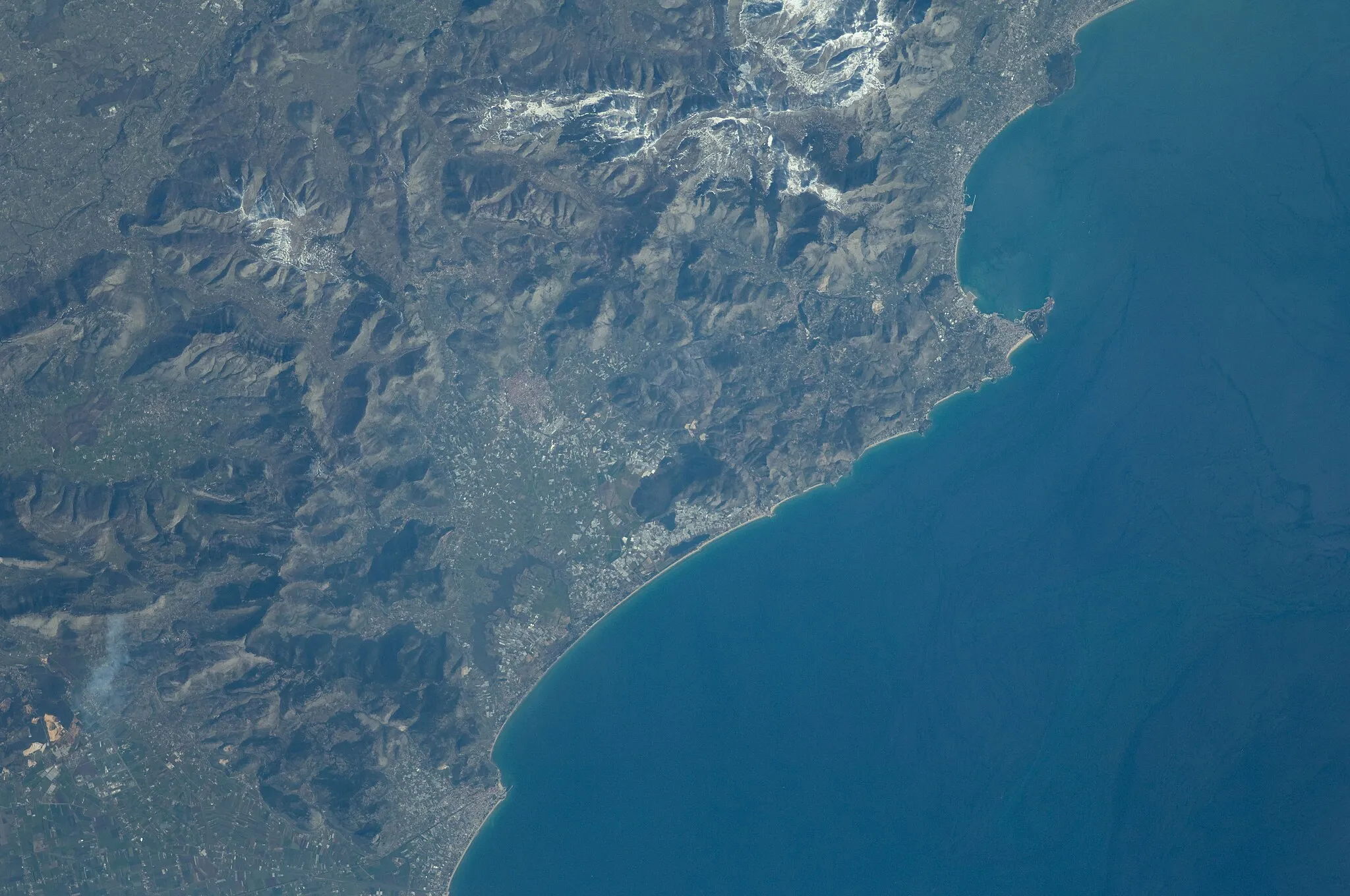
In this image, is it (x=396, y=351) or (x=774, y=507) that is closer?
(x=396, y=351)

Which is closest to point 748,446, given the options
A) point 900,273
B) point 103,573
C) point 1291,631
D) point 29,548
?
point 900,273

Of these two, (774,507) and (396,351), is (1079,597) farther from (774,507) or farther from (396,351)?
(396,351)

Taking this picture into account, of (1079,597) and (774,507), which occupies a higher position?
(774,507)

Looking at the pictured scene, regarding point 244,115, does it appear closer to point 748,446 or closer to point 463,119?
point 463,119

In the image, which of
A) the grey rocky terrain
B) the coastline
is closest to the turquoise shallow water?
the coastline


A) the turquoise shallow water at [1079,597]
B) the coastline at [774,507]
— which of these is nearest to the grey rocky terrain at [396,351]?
the coastline at [774,507]

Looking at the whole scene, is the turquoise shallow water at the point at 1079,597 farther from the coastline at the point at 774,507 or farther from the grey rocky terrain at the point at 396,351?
the grey rocky terrain at the point at 396,351

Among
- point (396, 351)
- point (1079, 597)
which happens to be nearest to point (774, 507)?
point (1079, 597)

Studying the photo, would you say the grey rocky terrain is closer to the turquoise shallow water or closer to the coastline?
the coastline
